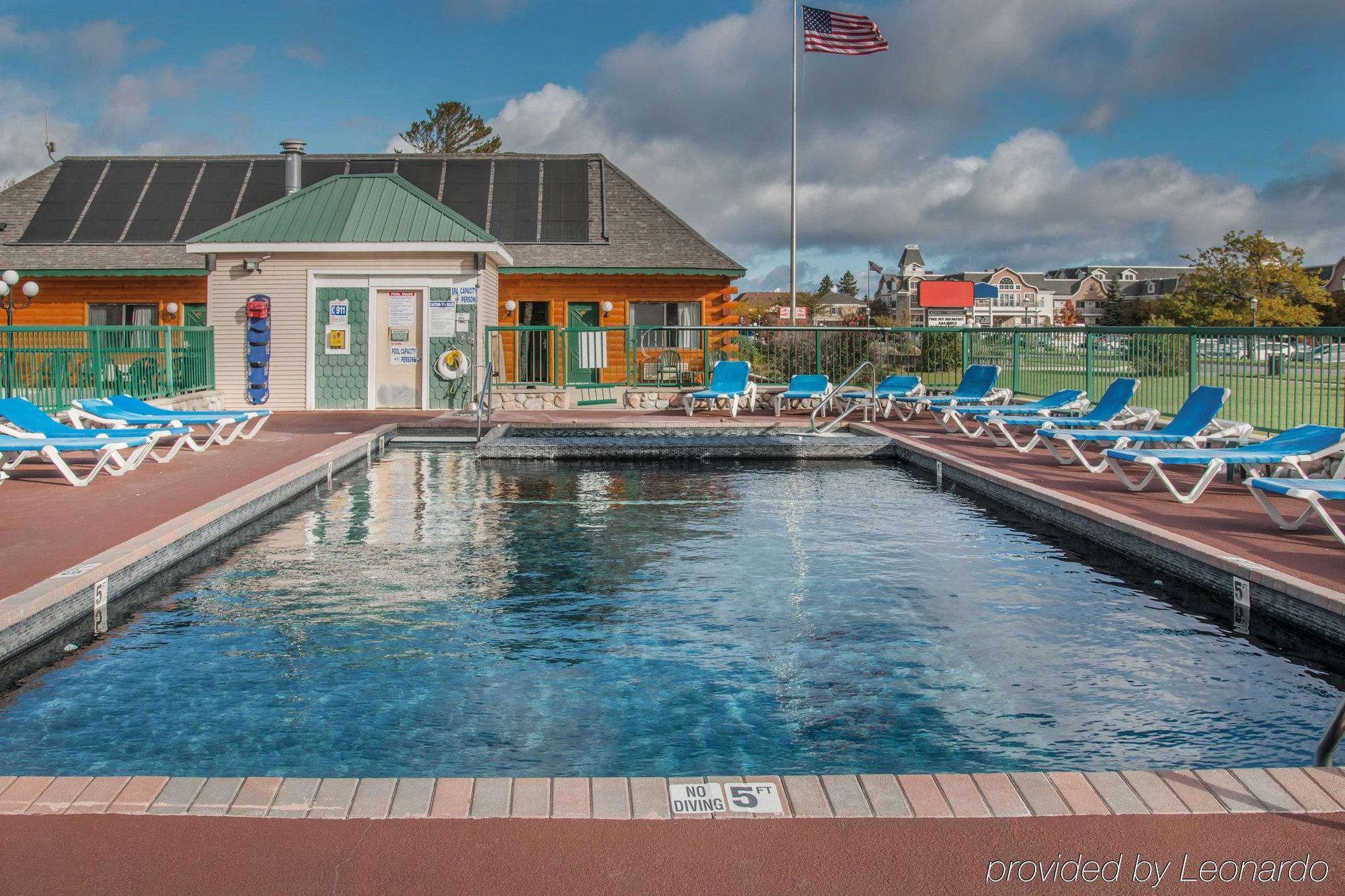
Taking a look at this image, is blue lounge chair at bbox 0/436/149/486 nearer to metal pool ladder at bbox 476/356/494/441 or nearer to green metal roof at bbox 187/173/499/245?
metal pool ladder at bbox 476/356/494/441

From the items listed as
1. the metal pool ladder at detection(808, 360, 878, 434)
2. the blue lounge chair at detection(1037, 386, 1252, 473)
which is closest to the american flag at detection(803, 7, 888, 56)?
the metal pool ladder at detection(808, 360, 878, 434)

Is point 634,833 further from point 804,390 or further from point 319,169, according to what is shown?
point 319,169

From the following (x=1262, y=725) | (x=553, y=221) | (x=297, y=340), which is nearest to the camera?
(x=1262, y=725)

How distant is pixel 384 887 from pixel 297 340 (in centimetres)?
1902

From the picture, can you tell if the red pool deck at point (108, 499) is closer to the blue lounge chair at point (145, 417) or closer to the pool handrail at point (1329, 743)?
the blue lounge chair at point (145, 417)

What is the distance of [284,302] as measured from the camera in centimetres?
2064

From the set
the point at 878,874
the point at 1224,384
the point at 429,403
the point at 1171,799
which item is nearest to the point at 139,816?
the point at 878,874

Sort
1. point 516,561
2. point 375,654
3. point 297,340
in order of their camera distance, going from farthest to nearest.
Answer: point 297,340
point 516,561
point 375,654

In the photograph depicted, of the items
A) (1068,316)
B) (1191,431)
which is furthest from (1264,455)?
(1068,316)

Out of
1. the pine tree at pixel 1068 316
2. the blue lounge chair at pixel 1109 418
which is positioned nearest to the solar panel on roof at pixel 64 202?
the blue lounge chair at pixel 1109 418

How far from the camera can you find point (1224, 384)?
44.9 feet

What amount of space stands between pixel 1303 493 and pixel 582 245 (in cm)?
2084

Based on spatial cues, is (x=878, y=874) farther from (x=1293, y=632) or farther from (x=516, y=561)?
(x=516, y=561)
